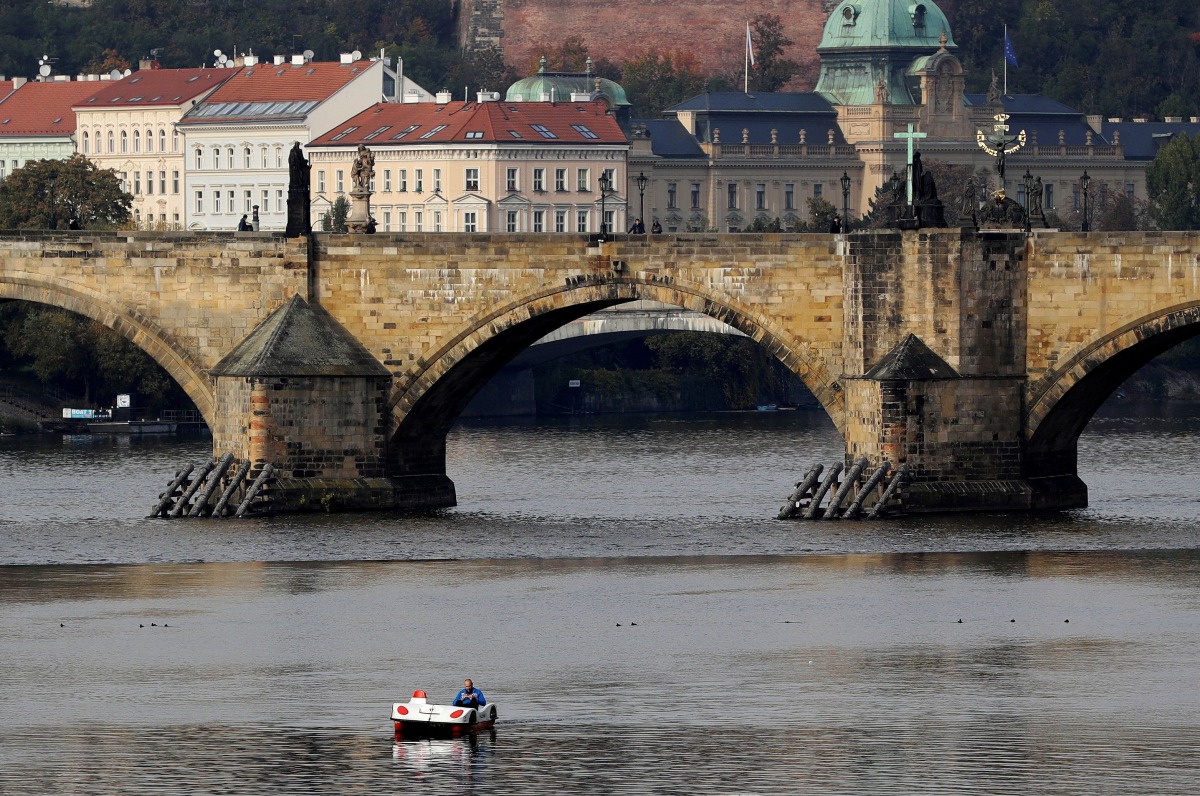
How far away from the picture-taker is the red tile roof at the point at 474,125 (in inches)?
6772

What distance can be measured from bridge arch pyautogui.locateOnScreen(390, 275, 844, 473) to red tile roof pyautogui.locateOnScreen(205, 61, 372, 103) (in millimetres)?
104984

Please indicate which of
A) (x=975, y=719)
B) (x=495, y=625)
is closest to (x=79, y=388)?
(x=495, y=625)

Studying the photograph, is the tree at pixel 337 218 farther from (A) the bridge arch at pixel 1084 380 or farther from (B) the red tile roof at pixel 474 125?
(A) the bridge arch at pixel 1084 380

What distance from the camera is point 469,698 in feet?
156

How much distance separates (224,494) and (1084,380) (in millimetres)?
17606

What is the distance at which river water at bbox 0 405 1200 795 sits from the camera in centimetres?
4556

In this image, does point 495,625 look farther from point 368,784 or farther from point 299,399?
point 299,399

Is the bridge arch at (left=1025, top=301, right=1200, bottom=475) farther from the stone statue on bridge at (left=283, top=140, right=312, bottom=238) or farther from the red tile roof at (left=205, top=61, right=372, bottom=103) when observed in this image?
the red tile roof at (left=205, top=61, right=372, bottom=103)

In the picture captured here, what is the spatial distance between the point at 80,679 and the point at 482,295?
24.2 metres

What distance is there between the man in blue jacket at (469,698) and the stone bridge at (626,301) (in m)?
24.3

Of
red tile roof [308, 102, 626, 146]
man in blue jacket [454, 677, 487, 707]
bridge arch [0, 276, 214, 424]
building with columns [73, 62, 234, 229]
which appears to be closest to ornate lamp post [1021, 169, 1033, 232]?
bridge arch [0, 276, 214, 424]

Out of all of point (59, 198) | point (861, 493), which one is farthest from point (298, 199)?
point (59, 198)

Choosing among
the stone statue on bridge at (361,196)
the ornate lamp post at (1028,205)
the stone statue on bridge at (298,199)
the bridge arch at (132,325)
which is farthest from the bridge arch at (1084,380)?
the bridge arch at (132,325)

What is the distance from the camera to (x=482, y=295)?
75.0 m
